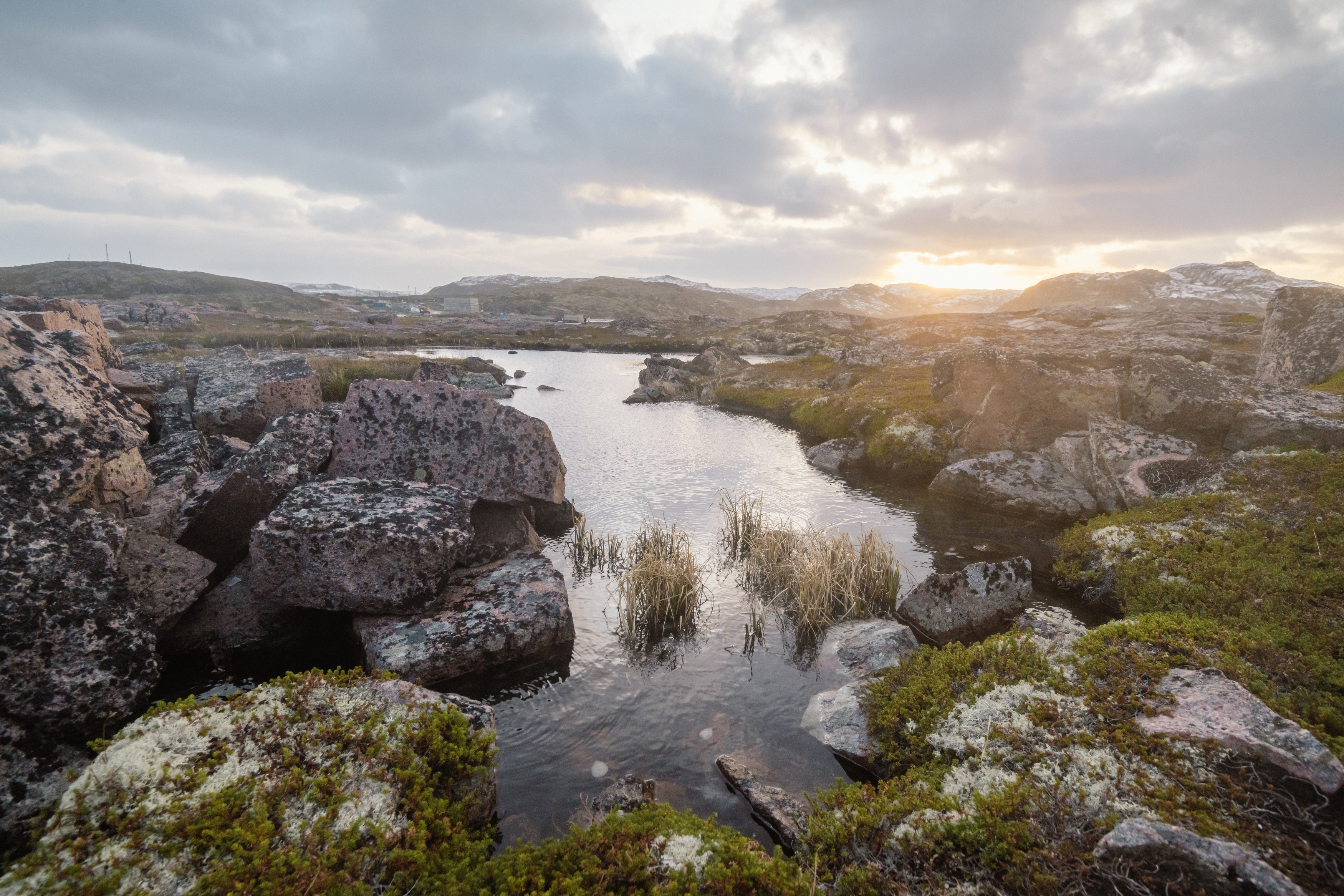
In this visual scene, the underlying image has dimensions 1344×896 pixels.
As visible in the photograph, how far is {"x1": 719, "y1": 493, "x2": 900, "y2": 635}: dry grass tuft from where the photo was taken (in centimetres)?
1338


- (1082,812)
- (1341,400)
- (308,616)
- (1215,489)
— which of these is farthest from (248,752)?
(1341,400)

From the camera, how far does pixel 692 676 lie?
11.5 metres

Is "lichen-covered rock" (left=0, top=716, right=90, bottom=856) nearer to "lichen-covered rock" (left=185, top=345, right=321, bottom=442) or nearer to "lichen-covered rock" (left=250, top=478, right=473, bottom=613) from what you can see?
"lichen-covered rock" (left=250, top=478, right=473, bottom=613)

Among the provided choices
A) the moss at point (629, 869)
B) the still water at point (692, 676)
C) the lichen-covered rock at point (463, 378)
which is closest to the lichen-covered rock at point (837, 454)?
the still water at point (692, 676)

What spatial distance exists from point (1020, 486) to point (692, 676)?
50.7 feet

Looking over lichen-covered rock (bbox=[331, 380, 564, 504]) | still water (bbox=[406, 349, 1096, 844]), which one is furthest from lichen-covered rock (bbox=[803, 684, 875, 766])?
lichen-covered rock (bbox=[331, 380, 564, 504])

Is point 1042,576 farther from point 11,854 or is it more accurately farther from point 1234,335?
point 1234,335

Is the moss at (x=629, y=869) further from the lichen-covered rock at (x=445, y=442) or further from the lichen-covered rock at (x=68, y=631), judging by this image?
the lichen-covered rock at (x=445, y=442)

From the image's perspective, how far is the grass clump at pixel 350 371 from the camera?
108 ft

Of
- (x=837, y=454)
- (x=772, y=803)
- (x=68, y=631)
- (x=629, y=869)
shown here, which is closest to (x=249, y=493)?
(x=68, y=631)

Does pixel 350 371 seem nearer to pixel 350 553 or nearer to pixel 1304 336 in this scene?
pixel 350 553

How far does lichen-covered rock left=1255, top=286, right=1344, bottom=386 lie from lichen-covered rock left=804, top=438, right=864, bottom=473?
17.2 meters

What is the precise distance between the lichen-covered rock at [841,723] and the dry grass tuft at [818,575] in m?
2.81

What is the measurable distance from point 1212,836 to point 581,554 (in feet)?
45.4
